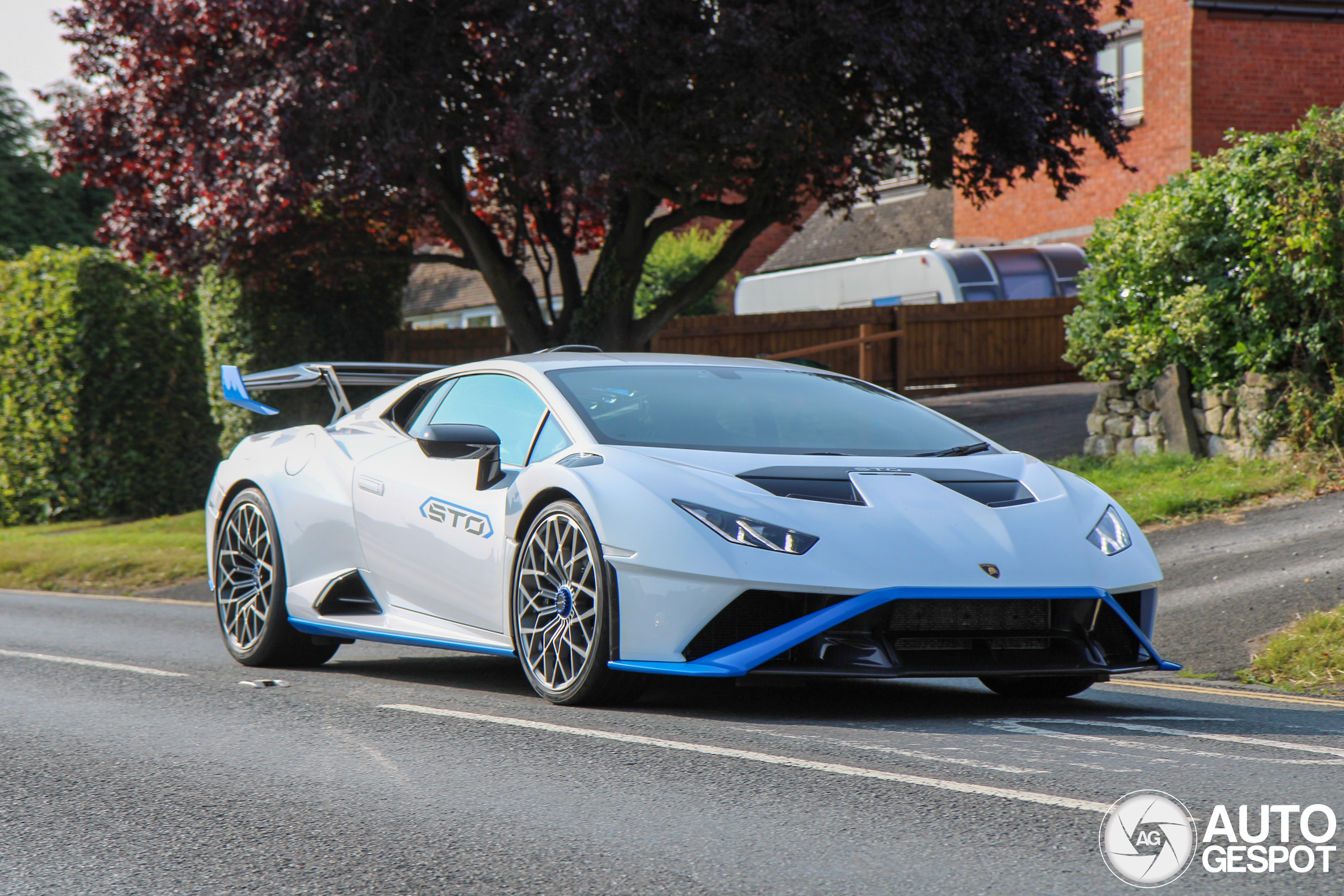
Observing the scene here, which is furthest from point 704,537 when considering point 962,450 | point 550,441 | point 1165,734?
point 1165,734

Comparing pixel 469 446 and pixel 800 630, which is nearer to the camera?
pixel 800 630

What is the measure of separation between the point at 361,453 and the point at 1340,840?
473 cm

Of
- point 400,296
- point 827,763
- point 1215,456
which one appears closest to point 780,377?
point 827,763

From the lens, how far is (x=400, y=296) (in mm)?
21172

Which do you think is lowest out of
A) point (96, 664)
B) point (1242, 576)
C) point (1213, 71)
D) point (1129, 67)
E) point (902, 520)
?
point (96, 664)

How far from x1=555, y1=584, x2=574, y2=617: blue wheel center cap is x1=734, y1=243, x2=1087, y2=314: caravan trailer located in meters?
21.7

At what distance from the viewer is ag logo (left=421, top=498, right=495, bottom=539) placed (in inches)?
234

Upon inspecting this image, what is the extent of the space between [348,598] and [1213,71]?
73.7 ft

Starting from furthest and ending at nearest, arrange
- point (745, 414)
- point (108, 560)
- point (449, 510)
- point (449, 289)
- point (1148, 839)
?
point (449, 289) → point (108, 560) → point (449, 510) → point (745, 414) → point (1148, 839)

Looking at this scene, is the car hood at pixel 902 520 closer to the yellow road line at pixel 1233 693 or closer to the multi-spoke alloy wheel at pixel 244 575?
the yellow road line at pixel 1233 693

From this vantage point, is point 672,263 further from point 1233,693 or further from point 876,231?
point 1233,693

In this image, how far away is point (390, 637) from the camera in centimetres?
643

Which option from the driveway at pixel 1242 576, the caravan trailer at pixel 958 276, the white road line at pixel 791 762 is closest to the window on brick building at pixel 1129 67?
the caravan trailer at pixel 958 276

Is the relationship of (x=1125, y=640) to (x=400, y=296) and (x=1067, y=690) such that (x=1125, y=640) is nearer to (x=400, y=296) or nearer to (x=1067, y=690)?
(x=1067, y=690)
